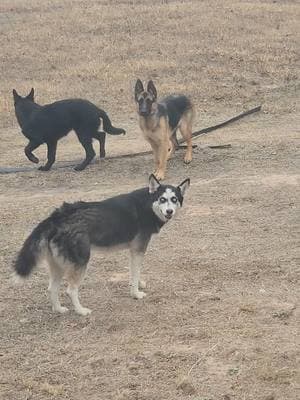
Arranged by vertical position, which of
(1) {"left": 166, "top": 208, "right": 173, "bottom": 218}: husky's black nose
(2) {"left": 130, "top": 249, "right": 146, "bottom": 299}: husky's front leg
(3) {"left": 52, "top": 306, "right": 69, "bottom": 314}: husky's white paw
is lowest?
(3) {"left": 52, "top": 306, "right": 69, "bottom": 314}: husky's white paw

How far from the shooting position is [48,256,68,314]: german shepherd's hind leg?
5828mm

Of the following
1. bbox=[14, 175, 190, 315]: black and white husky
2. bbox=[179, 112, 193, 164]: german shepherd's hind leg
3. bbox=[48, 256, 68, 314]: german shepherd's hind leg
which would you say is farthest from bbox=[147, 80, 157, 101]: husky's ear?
bbox=[48, 256, 68, 314]: german shepherd's hind leg

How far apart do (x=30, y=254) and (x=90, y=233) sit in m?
0.55

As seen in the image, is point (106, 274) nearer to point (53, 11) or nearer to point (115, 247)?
point (115, 247)

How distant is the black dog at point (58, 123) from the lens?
1086 cm

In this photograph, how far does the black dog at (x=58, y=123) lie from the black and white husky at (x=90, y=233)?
4.82 m

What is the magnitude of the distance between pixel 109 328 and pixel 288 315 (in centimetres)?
150

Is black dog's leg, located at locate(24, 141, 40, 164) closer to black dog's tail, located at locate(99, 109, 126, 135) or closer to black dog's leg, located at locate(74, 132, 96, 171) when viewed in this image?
black dog's leg, located at locate(74, 132, 96, 171)

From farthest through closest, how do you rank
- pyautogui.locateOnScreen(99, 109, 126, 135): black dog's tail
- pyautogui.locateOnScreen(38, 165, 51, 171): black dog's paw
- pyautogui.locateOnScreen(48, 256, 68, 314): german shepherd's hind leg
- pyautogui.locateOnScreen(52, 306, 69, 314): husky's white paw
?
pyautogui.locateOnScreen(99, 109, 126, 135): black dog's tail < pyautogui.locateOnScreen(38, 165, 51, 171): black dog's paw < pyautogui.locateOnScreen(52, 306, 69, 314): husky's white paw < pyautogui.locateOnScreen(48, 256, 68, 314): german shepherd's hind leg

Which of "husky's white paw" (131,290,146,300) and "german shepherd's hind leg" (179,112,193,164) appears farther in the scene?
"german shepherd's hind leg" (179,112,193,164)

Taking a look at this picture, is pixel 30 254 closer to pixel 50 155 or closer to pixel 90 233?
pixel 90 233

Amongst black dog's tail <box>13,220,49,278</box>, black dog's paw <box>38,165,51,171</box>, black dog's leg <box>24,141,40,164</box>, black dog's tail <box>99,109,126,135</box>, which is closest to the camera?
black dog's tail <box>13,220,49,278</box>

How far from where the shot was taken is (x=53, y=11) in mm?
27172

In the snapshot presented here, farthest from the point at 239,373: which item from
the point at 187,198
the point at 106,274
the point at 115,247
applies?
the point at 187,198
